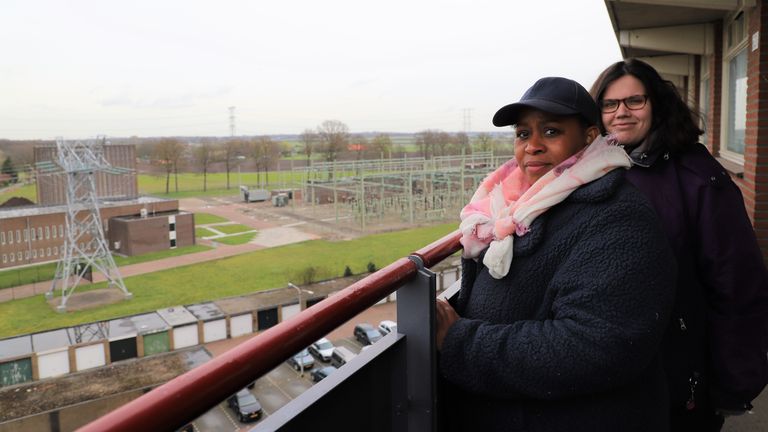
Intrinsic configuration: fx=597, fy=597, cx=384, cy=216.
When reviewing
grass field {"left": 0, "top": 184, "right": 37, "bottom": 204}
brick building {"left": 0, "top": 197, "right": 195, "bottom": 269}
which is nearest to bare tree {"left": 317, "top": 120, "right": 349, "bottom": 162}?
brick building {"left": 0, "top": 197, "right": 195, "bottom": 269}

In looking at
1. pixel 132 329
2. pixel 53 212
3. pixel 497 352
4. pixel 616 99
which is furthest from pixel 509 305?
pixel 53 212

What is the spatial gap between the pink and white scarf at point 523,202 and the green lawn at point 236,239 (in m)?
28.0

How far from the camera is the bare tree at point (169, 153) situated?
37.1 metres

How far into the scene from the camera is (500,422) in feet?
2.47

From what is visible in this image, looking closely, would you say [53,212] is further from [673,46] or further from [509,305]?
[509,305]

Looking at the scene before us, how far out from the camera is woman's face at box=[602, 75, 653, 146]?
1.10m

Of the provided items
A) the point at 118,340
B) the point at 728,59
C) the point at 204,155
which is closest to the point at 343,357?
the point at 728,59

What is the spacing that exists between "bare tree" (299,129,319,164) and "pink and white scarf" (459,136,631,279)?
40.0 meters

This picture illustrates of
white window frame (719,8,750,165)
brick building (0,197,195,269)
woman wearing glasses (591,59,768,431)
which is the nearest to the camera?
woman wearing glasses (591,59,768,431)

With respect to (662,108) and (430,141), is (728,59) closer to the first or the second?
(662,108)

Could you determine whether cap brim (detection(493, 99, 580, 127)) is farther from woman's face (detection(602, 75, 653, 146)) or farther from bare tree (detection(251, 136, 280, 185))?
bare tree (detection(251, 136, 280, 185))

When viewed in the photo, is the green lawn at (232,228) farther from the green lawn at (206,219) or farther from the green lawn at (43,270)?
the green lawn at (43,270)

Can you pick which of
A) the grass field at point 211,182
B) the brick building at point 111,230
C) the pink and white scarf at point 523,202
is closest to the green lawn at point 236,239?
the brick building at point 111,230

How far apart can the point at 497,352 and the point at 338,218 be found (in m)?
27.6
